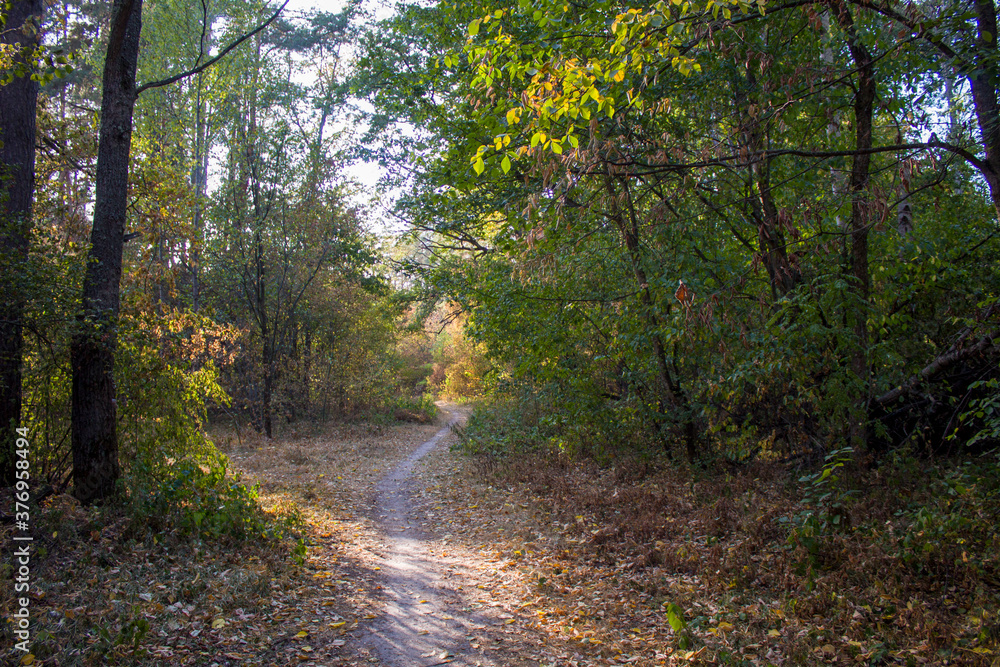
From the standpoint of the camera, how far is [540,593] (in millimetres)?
5750

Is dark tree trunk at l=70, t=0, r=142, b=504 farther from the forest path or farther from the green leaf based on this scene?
the green leaf

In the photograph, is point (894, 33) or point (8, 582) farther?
point (894, 33)

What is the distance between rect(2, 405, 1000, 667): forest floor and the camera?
412 cm

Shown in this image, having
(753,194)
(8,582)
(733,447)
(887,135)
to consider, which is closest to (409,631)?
(8,582)

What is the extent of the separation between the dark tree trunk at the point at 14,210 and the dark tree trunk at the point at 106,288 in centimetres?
59

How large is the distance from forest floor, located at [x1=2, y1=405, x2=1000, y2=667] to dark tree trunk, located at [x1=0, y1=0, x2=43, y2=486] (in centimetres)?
142

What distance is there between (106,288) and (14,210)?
1.48 m

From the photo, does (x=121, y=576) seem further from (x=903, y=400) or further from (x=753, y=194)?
(x=903, y=400)

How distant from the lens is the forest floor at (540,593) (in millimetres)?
4121

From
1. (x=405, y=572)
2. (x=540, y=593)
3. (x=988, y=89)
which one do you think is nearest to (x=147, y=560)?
(x=405, y=572)

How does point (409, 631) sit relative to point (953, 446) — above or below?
below

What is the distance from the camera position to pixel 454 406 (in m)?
34.3

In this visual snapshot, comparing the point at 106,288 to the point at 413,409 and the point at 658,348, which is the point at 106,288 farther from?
the point at 413,409

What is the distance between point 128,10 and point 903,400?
33.1 feet
